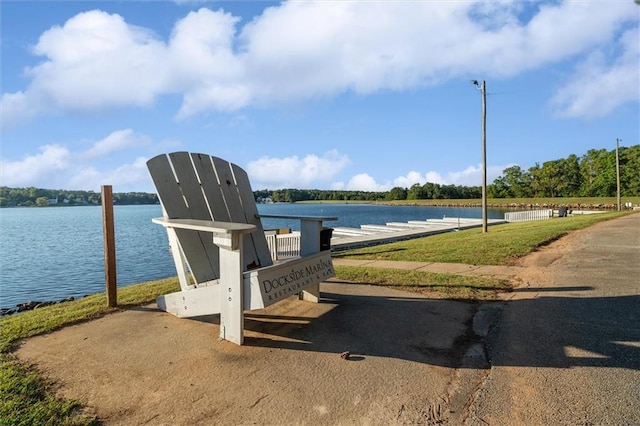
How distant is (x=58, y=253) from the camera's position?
19406mm

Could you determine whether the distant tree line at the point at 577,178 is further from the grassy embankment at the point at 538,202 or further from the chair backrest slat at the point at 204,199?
the chair backrest slat at the point at 204,199

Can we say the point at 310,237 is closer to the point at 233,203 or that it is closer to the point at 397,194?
the point at 233,203

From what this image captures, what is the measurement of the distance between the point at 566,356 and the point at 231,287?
97.8 inches

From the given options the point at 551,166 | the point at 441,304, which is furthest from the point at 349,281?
the point at 551,166

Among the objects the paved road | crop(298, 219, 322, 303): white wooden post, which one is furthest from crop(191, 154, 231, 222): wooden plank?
the paved road

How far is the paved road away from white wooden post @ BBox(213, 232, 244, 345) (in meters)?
1.73

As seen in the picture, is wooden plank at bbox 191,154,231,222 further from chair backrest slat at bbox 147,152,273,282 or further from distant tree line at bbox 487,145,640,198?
distant tree line at bbox 487,145,640,198

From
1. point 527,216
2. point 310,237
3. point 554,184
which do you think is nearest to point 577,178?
point 554,184

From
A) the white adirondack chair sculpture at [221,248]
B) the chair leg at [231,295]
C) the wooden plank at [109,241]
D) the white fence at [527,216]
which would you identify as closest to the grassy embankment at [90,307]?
the wooden plank at [109,241]

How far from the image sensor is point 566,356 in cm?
261

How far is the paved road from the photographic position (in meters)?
1.96

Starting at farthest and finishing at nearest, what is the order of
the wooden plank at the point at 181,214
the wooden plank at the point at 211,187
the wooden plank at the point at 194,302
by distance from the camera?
the wooden plank at the point at 211,187 < the wooden plank at the point at 181,214 < the wooden plank at the point at 194,302

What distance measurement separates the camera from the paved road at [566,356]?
1.96m

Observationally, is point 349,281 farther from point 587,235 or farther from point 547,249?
point 587,235
